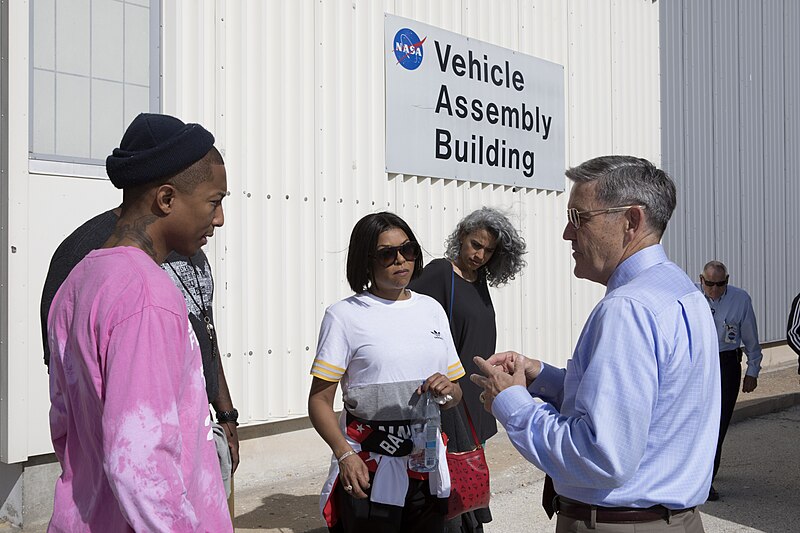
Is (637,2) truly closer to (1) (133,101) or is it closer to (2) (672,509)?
(1) (133,101)

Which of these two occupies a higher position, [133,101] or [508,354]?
[133,101]

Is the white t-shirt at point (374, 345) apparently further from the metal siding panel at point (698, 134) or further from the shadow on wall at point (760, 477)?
the metal siding panel at point (698, 134)

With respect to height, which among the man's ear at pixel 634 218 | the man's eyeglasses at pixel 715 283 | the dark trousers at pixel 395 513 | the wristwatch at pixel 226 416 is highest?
the man's ear at pixel 634 218

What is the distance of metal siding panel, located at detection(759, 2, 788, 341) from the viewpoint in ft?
51.0

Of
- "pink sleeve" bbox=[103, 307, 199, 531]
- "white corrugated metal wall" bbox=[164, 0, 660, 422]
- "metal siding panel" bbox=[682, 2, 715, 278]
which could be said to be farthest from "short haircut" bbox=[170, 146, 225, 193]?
"metal siding panel" bbox=[682, 2, 715, 278]

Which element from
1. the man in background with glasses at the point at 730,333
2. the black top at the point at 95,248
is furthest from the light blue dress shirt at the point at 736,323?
the black top at the point at 95,248

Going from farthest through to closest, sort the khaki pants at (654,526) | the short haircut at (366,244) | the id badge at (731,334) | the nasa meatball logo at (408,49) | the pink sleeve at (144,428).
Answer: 1. the nasa meatball logo at (408,49)
2. the id badge at (731,334)
3. the short haircut at (366,244)
4. the khaki pants at (654,526)
5. the pink sleeve at (144,428)

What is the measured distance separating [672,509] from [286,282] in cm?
498

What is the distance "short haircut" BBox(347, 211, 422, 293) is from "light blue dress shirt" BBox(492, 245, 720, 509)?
4.74 feet

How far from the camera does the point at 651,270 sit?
2584 mm

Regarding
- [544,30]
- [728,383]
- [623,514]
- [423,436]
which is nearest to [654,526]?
[623,514]

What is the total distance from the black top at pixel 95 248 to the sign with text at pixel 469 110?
4440 millimetres

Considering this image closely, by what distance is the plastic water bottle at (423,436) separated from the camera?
380 centimetres

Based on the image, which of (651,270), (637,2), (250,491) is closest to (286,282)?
(250,491)
